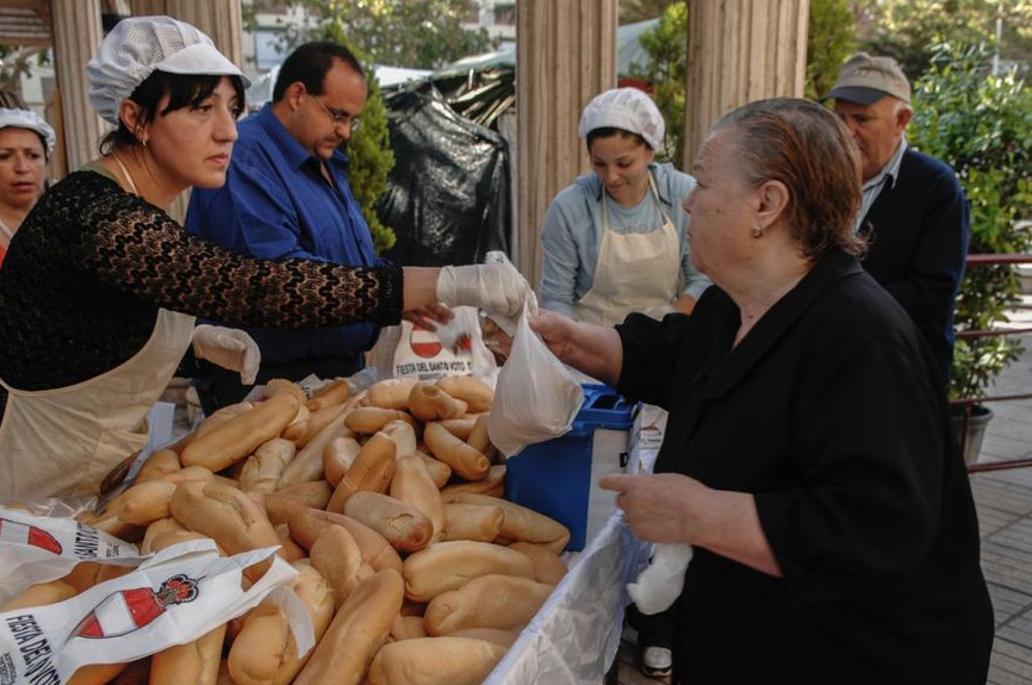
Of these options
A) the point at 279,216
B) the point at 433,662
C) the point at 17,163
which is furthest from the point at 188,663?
the point at 17,163

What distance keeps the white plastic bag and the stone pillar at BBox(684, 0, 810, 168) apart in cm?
241

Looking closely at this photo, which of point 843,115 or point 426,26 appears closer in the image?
point 843,115

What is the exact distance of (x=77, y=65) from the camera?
18.0 feet

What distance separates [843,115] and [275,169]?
1.86 meters

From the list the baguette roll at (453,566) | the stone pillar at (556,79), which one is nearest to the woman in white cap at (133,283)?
the baguette roll at (453,566)

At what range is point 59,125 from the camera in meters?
6.75

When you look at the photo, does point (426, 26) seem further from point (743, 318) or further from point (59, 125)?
point (743, 318)

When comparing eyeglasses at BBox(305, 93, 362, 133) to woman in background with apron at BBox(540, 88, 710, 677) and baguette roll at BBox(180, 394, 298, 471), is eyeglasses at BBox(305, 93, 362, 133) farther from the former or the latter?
baguette roll at BBox(180, 394, 298, 471)

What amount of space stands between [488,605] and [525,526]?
271 millimetres

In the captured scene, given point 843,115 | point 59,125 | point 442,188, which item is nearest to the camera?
point 843,115

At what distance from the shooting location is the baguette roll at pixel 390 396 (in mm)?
2053

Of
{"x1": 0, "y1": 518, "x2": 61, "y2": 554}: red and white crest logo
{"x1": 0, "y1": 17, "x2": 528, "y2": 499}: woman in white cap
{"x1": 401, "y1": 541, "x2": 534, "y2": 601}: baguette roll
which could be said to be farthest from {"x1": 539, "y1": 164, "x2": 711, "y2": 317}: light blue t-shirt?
{"x1": 0, "y1": 518, "x2": 61, "y2": 554}: red and white crest logo

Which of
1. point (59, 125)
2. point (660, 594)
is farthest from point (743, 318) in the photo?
point (59, 125)

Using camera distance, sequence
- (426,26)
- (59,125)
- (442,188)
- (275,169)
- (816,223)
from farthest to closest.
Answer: (426,26)
(442,188)
(59,125)
(275,169)
(816,223)
